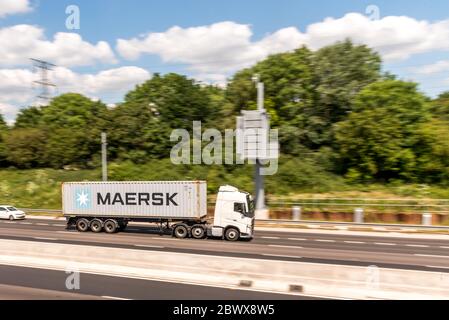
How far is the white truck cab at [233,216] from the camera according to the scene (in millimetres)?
24109

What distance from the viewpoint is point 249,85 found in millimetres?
54156

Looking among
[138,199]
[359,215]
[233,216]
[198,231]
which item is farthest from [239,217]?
[359,215]

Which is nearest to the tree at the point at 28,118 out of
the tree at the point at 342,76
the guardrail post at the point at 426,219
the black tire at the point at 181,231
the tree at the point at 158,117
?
the tree at the point at 158,117

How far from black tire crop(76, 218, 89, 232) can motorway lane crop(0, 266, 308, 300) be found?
1327 centimetres

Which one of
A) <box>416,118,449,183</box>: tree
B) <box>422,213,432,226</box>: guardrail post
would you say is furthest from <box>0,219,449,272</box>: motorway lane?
<box>416,118,449,183</box>: tree

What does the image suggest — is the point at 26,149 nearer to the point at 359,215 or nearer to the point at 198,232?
the point at 198,232

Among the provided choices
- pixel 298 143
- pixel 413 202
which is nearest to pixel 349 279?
pixel 413 202

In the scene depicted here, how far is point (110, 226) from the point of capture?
90.0ft

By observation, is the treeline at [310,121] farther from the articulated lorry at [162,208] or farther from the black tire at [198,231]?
the black tire at [198,231]

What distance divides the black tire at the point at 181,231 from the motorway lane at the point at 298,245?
2.04 feet

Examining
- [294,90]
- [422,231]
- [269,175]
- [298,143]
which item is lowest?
[422,231]

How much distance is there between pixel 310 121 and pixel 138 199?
3058cm
